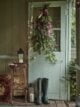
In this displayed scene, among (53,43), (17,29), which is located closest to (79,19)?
(53,43)

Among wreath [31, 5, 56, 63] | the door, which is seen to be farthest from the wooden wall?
wreath [31, 5, 56, 63]

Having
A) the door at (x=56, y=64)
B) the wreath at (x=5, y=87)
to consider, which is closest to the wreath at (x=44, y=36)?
the door at (x=56, y=64)

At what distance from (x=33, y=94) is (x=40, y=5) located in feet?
6.80

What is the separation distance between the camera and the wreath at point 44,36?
279 inches

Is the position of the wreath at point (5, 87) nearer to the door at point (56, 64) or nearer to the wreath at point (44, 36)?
the door at point (56, 64)

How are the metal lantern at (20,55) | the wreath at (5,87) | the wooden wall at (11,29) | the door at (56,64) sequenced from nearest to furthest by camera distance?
the wreath at (5,87) < the metal lantern at (20,55) < the door at (56,64) < the wooden wall at (11,29)

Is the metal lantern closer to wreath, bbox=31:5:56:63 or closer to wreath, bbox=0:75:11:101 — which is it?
wreath, bbox=31:5:56:63

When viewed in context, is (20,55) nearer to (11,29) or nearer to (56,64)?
(11,29)

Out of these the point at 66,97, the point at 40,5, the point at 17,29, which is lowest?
the point at 66,97

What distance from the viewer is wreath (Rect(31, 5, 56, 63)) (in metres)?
7.08

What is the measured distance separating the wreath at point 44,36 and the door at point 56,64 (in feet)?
0.45

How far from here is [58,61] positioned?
23.9 ft

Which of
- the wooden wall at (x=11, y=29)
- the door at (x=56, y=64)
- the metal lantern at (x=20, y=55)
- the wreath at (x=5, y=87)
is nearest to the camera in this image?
the wreath at (x=5, y=87)

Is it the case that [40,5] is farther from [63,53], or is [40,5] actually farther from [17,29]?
[63,53]
